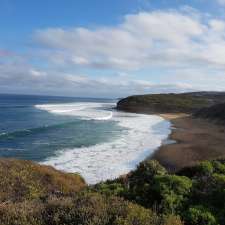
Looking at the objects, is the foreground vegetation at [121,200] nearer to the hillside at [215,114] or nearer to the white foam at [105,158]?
the white foam at [105,158]

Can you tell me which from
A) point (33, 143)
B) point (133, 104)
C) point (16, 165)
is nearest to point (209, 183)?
point (16, 165)

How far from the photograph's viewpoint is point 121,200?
20.9ft

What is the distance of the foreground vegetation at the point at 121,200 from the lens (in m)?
5.41

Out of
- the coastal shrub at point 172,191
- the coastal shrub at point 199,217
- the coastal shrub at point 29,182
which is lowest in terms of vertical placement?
the coastal shrub at point 29,182

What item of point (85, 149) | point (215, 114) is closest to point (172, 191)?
point (85, 149)

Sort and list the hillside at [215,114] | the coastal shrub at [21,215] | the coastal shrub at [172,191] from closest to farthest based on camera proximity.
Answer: the coastal shrub at [21,215] → the coastal shrub at [172,191] → the hillside at [215,114]

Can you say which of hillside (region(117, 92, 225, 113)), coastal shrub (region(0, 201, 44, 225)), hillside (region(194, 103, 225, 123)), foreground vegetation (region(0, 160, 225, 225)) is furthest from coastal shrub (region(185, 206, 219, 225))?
hillside (region(117, 92, 225, 113))

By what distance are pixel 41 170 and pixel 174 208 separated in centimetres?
711

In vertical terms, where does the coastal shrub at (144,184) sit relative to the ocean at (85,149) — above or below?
above

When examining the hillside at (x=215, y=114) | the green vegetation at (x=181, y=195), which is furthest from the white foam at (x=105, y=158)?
the hillside at (x=215, y=114)

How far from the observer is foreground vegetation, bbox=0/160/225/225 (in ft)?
17.7

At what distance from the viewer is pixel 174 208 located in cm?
694

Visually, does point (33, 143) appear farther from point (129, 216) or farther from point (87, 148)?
point (129, 216)

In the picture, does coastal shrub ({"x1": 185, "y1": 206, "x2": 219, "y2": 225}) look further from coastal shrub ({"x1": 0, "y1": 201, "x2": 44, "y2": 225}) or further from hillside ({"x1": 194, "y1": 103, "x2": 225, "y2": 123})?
hillside ({"x1": 194, "y1": 103, "x2": 225, "y2": 123})
